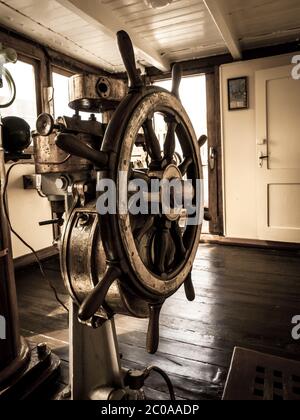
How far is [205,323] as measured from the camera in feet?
7.14

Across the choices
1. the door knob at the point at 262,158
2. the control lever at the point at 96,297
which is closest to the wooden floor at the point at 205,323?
the control lever at the point at 96,297

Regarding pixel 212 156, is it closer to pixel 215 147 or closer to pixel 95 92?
pixel 215 147

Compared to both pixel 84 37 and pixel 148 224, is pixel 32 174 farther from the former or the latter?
pixel 148 224

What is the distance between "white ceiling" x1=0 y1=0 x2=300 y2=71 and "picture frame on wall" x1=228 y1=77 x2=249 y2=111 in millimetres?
285

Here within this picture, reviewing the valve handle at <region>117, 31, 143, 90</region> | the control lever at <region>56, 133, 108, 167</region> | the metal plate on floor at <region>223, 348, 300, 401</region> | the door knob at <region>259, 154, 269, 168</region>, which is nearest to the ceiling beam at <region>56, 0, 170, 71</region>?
the door knob at <region>259, 154, 269, 168</region>

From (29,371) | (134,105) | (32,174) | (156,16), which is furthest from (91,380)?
(156,16)

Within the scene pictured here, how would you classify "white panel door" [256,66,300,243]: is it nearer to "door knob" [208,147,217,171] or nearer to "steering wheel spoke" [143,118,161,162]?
"door knob" [208,147,217,171]

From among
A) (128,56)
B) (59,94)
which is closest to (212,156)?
(59,94)

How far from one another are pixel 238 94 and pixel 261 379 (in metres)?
3.73

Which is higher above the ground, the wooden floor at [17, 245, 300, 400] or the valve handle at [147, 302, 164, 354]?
the valve handle at [147, 302, 164, 354]

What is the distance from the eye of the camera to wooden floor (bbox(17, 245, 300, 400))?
5.45ft

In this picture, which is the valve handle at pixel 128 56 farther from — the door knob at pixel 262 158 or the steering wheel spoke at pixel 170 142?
the door knob at pixel 262 158

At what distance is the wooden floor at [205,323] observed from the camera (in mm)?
1661
